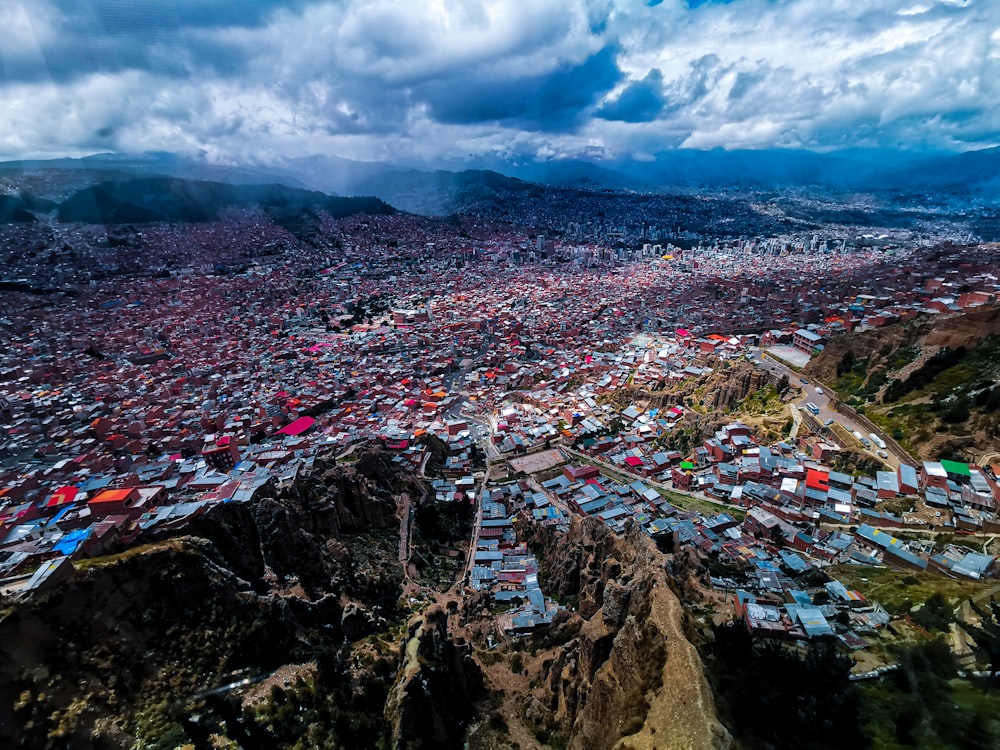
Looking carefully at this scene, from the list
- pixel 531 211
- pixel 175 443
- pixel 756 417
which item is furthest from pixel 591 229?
pixel 175 443

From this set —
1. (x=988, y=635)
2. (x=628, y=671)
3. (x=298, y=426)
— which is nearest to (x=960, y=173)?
(x=988, y=635)

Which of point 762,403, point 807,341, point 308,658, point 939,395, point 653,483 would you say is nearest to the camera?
point 308,658

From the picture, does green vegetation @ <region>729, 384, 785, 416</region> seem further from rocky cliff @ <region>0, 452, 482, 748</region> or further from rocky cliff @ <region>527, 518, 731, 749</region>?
rocky cliff @ <region>0, 452, 482, 748</region>

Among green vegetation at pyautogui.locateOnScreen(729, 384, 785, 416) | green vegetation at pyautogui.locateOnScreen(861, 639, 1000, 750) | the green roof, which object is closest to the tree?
green vegetation at pyautogui.locateOnScreen(861, 639, 1000, 750)

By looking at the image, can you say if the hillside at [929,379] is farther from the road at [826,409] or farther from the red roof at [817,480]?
the red roof at [817,480]

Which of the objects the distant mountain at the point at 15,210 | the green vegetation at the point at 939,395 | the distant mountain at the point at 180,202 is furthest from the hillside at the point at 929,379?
the distant mountain at the point at 180,202

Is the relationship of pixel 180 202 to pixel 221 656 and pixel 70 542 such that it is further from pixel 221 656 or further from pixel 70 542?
pixel 221 656
